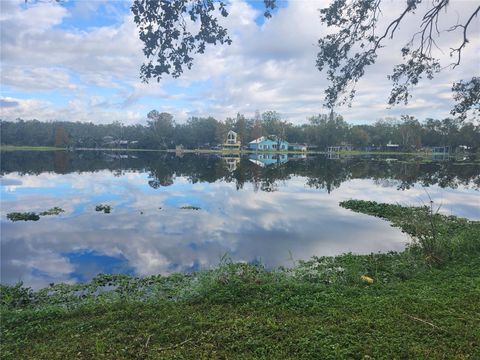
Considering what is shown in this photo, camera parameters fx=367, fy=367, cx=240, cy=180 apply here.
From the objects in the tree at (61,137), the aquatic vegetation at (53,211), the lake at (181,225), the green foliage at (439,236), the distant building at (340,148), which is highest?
the tree at (61,137)

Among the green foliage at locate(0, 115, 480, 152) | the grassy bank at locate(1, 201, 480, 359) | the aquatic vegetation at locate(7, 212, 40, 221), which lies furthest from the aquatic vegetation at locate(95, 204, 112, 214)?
the green foliage at locate(0, 115, 480, 152)

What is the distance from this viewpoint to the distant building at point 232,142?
10431 centimetres

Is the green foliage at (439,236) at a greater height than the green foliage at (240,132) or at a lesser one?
lesser

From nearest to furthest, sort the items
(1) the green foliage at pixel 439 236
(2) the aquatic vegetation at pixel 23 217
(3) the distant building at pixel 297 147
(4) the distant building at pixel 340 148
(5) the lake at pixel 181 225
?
(1) the green foliage at pixel 439 236 < (5) the lake at pixel 181 225 < (2) the aquatic vegetation at pixel 23 217 < (4) the distant building at pixel 340 148 < (3) the distant building at pixel 297 147

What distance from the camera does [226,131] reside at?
348 ft

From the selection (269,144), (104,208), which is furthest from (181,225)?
(269,144)

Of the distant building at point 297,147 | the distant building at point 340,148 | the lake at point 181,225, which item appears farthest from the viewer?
the distant building at point 297,147

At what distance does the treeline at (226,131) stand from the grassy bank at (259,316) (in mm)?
91946

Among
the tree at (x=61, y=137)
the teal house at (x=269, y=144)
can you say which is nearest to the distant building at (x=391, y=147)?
the teal house at (x=269, y=144)

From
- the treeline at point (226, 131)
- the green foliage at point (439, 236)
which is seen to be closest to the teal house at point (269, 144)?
the treeline at point (226, 131)

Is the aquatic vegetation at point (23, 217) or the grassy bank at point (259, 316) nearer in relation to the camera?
the grassy bank at point (259, 316)

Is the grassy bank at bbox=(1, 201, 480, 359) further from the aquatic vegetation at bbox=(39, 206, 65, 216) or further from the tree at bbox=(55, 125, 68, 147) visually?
the tree at bbox=(55, 125, 68, 147)

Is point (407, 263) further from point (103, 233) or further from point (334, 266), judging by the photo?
point (103, 233)

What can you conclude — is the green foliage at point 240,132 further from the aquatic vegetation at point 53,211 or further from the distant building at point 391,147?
the aquatic vegetation at point 53,211
